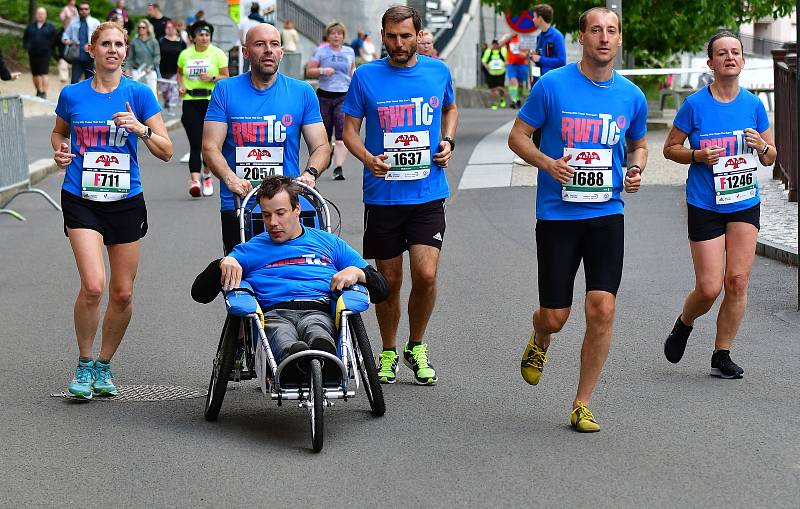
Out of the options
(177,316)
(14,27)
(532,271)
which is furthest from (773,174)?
(14,27)

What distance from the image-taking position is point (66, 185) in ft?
27.0

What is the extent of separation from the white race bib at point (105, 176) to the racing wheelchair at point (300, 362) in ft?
2.26

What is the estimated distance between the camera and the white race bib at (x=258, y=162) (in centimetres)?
831

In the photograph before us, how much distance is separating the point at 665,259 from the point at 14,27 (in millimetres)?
33532

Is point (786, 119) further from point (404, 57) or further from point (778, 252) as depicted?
point (404, 57)

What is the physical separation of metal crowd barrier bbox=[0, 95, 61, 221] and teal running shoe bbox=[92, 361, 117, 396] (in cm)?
908

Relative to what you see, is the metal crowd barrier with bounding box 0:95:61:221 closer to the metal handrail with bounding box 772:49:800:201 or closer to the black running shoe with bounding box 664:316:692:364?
the metal handrail with bounding box 772:49:800:201

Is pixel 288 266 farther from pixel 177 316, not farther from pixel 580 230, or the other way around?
pixel 177 316

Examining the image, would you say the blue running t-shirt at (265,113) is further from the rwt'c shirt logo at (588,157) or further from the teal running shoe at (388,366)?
the rwt'c shirt logo at (588,157)


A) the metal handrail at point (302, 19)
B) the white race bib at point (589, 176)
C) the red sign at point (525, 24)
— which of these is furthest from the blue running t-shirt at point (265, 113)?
the metal handrail at point (302, 19)

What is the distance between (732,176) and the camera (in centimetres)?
855

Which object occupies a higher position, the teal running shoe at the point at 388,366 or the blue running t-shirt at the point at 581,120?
the blue running t-shirt at the point at 581,120

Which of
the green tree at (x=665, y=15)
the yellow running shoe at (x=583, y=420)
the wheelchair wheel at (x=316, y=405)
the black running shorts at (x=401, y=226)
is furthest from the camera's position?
the green tree at (x=665, y=15)

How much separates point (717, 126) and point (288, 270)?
2.55 metres
